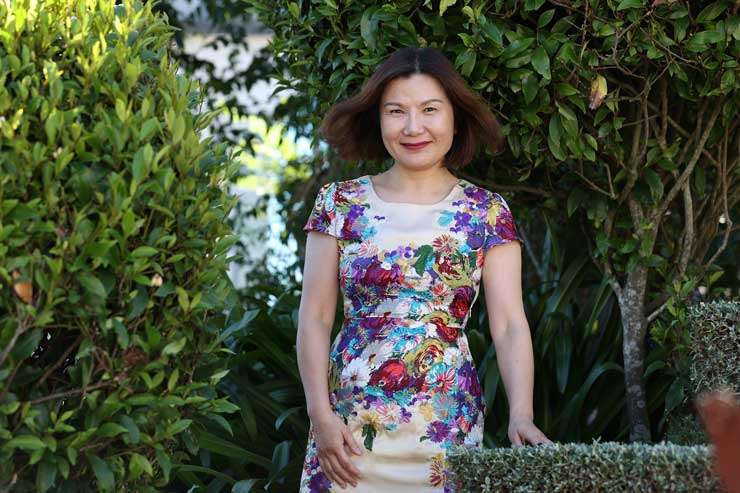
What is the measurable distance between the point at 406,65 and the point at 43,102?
1178 millimetres

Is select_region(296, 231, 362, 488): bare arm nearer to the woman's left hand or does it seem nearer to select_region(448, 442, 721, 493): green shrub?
the woman's left hand

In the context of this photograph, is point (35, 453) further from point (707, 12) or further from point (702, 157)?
point (702, 157)

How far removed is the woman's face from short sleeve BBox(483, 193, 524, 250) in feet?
0.81

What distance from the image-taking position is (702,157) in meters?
3.97

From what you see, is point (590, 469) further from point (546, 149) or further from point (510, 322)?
point (546, 149)

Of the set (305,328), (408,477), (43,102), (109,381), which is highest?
(43,102)

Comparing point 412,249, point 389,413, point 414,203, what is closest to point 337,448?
point 389,413

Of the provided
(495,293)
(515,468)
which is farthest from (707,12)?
(515,468)

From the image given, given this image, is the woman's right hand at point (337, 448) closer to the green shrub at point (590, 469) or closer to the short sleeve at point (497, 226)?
the green shrub at point (590, 469)

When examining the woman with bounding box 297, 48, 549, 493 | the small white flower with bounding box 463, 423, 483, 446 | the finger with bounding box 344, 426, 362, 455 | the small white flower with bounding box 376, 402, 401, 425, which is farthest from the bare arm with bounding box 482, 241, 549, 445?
the finger with bounding box 344, 426, 362, 455

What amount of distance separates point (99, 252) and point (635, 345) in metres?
2.24

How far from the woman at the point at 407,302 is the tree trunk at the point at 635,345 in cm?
83

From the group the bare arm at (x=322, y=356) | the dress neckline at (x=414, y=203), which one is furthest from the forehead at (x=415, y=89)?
the bare arm at (x=322, y=356)

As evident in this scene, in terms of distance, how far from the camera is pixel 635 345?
157 inches
